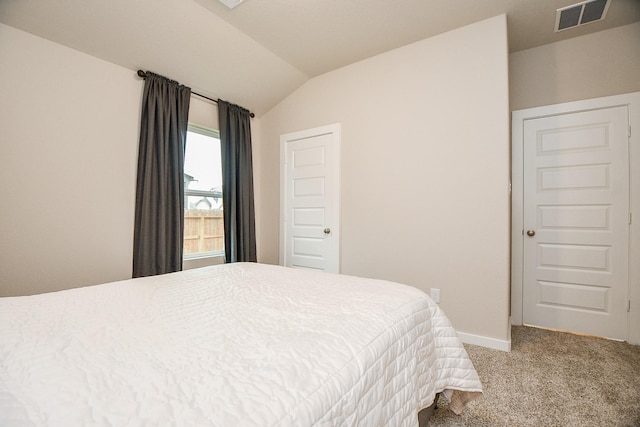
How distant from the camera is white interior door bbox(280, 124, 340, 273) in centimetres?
307

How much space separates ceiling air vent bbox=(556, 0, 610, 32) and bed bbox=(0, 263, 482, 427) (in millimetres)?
2579

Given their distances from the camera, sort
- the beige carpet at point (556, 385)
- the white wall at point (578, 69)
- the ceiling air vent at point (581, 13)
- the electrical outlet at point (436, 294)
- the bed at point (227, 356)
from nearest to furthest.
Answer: the bed at point (227, 356)
the beige carpet at point (556, 385)
the ceiling air vent at point (581, 13)
the white wall at point (578, 69)
the electrical outlet at point (436, 294)

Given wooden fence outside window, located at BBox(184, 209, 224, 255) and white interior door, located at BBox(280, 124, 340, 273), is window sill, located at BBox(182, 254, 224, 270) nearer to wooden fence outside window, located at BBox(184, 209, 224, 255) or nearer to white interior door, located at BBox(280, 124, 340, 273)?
wooden fence outside window, located at BBox(184, 209, 224, 255)

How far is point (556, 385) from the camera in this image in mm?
1695

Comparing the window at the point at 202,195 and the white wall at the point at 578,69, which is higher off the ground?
the white wall at the point at 578,69

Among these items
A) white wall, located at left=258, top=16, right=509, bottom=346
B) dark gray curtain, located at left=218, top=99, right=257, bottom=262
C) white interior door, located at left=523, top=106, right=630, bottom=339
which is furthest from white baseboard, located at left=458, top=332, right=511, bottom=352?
dark gray curtain, located at left=218, top=99, right=257, bottom=262

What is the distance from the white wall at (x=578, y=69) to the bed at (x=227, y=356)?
264 cm

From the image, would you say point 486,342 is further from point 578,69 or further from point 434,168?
point 578,69

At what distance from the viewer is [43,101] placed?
1.96 metres

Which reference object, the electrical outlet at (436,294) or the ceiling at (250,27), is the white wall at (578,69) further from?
the electrical outlet at (436,294)

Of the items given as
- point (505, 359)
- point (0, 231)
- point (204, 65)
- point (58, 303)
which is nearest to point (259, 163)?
point (204, 65)

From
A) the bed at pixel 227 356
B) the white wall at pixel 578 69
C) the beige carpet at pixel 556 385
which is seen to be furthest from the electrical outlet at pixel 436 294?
the white wall at pixel 578 69

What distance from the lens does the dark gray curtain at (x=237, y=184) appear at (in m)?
3.12

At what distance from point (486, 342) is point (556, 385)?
563mm
